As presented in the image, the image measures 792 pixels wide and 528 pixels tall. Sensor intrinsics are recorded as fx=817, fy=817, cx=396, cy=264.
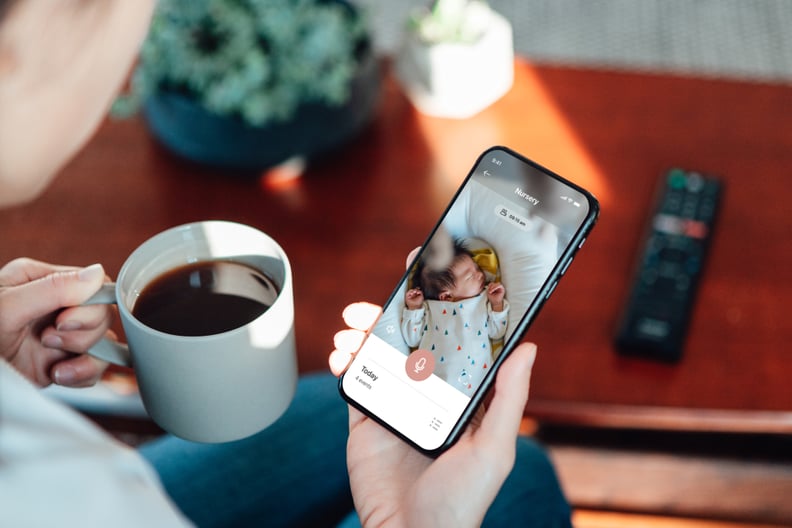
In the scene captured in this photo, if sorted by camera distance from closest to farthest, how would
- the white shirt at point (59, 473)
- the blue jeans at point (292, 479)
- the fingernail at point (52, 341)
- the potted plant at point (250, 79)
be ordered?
the white shirt at point (59, 473)
the fingernail at point (52, 341)
the blue jeans at point (292, 479)
the potted plant at point (250, 79)

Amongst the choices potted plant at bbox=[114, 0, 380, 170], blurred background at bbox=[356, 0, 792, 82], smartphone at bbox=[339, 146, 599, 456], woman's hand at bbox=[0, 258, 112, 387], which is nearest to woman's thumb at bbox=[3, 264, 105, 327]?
woman's hand at bbox=[0, 258, 112, 387]

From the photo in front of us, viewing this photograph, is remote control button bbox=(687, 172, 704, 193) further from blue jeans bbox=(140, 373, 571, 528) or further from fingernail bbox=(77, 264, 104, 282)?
fingernail bbox=(77, 264, 104, 282)

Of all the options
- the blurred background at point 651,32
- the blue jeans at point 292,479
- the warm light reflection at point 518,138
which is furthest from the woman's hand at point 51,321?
the blurred background at point 651,32

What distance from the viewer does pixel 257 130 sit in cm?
88

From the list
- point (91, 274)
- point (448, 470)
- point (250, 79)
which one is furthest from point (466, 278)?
point (250, 79)

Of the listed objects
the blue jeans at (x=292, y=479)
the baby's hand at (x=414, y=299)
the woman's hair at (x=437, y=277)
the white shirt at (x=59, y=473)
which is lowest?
the blue jeans at (x=292, y=479)

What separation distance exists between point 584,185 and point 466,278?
1.25 ft

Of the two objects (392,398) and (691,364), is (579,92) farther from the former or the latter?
(392,398)

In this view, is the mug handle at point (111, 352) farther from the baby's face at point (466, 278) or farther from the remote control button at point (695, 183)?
the remote control button at point (695, 183)

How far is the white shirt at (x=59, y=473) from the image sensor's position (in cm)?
31

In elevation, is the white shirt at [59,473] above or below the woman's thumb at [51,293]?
above

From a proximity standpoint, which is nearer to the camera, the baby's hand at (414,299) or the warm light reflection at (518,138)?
the baby's hand at (414,299)

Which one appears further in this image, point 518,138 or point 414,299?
point 518,138

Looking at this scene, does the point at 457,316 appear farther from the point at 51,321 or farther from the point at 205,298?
the point at 51,321
